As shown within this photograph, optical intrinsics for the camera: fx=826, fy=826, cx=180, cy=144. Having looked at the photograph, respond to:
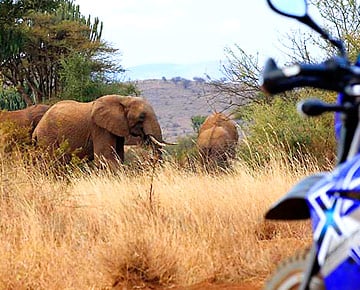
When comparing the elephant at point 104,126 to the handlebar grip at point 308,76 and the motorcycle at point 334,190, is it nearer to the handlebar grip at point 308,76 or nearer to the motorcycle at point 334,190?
the motorcycle at point 334,190

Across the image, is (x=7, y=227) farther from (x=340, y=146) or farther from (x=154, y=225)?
(x=340, y=146)

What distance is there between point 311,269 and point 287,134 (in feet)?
35.7

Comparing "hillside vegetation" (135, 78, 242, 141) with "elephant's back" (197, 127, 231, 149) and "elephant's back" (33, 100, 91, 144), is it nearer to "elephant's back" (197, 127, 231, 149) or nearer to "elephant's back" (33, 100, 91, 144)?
"elephant's back" (197, 127, 231, 149)

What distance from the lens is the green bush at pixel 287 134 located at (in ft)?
38.8

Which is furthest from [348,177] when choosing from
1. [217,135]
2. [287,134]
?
[217,135]

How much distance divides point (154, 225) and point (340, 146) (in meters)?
4.61

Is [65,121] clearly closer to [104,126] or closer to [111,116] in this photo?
[104,126]

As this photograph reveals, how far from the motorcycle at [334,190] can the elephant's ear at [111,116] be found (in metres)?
15.6

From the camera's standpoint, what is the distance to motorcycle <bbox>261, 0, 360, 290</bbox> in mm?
1851

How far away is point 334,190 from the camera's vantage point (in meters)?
1.93

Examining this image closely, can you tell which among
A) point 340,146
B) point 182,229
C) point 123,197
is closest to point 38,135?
point 123,197

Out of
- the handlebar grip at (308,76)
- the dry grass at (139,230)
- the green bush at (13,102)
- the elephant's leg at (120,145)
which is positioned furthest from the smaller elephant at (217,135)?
the handlebar grip at (308,76)

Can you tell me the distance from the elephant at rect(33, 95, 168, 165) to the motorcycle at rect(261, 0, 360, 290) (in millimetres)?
14910

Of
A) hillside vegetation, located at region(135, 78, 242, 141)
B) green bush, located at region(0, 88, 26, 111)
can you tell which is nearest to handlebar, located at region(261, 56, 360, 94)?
green bush, located at region(0, 88, 26, 111)
